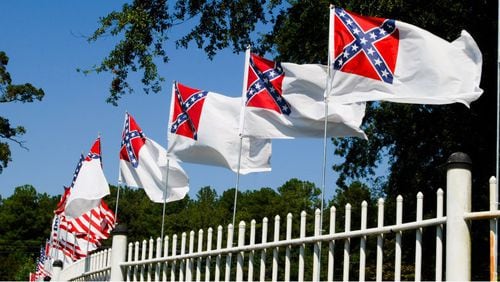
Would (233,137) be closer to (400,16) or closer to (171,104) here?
(171,104)

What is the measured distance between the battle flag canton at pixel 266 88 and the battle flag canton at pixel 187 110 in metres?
1.51

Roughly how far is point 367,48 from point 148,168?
5.79 meters

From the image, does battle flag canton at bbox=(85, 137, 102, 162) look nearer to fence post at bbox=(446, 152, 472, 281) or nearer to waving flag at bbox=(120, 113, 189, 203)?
waving flag at bbox=(120, 113, 189, 203)

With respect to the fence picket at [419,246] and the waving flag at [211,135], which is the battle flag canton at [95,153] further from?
the fence picket at [419,246]

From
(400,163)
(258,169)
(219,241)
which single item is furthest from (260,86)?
(400,163)

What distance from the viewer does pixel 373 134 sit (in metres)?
24.5

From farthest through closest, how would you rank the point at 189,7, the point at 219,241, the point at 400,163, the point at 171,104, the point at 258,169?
the point at 400,163 → the point at 189,7 → the point at 171,104 → the point at 258,169 → the point at 219,241

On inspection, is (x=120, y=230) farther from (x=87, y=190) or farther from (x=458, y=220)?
Result: (x=458, y=220)

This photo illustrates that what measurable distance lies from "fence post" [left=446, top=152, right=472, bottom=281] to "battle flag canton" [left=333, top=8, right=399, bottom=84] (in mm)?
2772

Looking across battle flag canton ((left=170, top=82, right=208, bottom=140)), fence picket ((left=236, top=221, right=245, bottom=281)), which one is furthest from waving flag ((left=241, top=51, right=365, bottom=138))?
fence picket ((left=236, top=221, right=245, bottom=281))

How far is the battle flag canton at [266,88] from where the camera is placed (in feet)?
31.9

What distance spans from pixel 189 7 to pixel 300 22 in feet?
7.80

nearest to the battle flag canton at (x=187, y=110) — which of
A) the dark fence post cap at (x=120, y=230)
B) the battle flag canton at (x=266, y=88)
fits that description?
the dark fence post cap at (x=120, y=230)

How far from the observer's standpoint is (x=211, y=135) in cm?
1100
